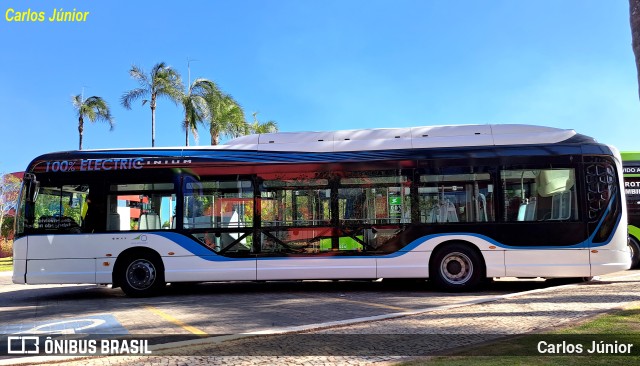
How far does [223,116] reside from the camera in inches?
1040

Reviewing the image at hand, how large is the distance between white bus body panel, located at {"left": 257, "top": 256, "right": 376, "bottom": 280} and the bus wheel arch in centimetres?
229

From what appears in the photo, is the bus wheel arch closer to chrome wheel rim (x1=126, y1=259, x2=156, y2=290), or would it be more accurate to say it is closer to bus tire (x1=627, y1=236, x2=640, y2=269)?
chrome wheel rim (x1=126, y1=259, x2=156, y2=290)

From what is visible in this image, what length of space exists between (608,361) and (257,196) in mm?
7323

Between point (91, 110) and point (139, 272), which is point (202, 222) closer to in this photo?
point (139, 272)

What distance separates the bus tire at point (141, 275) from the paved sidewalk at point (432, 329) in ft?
16.5

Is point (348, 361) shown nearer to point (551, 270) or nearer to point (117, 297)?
point (551, 270)

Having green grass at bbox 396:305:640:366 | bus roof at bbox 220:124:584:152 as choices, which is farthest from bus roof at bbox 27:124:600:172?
green grass at bbox 396:305:640:366

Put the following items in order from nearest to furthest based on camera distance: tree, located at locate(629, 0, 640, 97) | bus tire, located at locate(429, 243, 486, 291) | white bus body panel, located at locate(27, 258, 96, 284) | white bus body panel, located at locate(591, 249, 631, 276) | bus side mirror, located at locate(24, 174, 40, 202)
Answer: tree, located at locate(629, 0, 640, 97) < white bus body panel, located at locate(591, 249, 631, 276) < bus tire, located at locate(429, 243, 486, 291) < white bus body panel, located at locate(27, 258, 96, 284) < bus side mirror, located at locate(24, 174, 40, 202)

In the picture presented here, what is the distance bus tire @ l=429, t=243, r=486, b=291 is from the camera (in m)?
10.0

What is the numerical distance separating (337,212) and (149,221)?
13.6 feet

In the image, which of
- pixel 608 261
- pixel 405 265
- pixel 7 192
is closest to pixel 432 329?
pixel 405 265

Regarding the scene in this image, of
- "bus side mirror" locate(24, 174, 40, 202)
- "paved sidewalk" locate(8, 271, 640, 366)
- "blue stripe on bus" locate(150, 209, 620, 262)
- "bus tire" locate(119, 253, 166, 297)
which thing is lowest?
"paved sidewalk" locate(8, 271, 640, 366)

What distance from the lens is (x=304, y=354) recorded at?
513 cm

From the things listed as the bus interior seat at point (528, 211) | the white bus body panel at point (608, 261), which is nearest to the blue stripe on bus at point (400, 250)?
the white bus body panel at point (608, 261)
